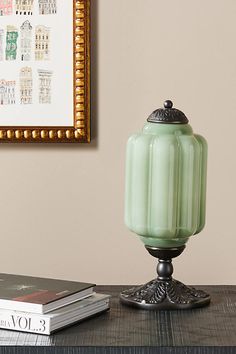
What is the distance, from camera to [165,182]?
1918 millimetres

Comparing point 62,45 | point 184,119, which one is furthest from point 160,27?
point 184,119

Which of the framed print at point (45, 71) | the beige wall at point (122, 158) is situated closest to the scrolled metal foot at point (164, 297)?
the beige wall at point (122, 158)

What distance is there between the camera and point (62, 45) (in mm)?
2510

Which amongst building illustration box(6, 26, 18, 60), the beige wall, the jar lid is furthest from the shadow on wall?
the jar lid

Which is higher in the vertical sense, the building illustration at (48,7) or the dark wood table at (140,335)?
the building illustration at (48,7)

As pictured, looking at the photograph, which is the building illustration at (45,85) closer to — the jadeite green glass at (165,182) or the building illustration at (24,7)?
the building illustration at (24,7)

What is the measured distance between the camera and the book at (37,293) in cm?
180

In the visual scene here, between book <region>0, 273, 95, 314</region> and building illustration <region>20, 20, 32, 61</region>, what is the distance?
29.5 inches

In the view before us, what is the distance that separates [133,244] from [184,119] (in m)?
0.69

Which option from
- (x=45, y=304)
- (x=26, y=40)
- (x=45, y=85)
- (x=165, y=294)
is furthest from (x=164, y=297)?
(x=26, y=40)

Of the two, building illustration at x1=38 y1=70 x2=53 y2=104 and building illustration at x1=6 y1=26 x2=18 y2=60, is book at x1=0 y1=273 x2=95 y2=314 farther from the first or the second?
building illustration at x1=6 y1=26 x2=18 y2=60

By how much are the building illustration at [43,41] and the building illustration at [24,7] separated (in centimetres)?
5

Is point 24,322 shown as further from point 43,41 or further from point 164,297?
point 43,41

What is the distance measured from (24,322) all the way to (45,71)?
37.2 inches
